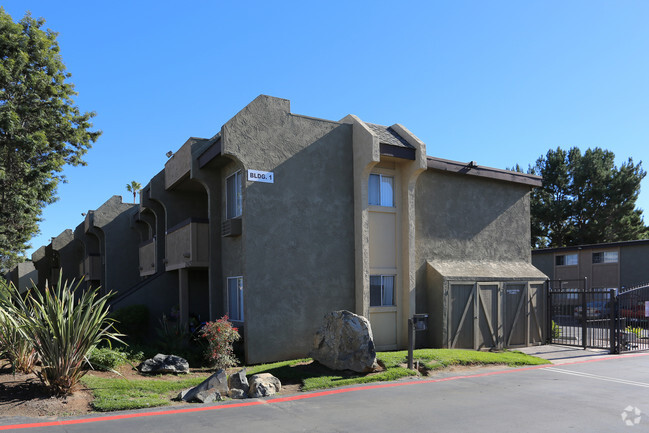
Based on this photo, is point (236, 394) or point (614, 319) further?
point (614, 319)

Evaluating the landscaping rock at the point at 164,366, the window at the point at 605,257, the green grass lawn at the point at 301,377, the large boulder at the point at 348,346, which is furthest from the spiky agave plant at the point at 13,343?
the window at the point at 605,257

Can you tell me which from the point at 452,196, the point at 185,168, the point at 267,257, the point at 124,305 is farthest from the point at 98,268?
the point at 452,196

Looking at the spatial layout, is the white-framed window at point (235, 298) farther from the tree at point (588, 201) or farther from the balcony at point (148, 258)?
the tree at point (588, 201)

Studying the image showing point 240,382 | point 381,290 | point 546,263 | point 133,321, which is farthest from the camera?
point 546,263

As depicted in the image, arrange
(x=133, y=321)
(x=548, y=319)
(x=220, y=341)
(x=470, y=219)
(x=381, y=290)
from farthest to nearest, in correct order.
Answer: (x=548, y=319), (x=470, y=219), (x=133, y=321), (x=381, y=290), (x=220, y=341)

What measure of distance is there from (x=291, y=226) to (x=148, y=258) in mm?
10072

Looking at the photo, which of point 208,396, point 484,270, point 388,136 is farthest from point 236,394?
point 484,270

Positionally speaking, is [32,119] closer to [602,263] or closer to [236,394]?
[236,394]

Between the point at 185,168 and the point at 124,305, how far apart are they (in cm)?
522

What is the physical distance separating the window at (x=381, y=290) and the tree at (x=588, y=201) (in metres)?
36.6

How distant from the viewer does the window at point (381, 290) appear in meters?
15.6

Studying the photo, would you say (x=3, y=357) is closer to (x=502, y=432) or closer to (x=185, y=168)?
(x=185, y=168)

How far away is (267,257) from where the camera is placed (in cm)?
1359

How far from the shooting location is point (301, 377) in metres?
11.0
